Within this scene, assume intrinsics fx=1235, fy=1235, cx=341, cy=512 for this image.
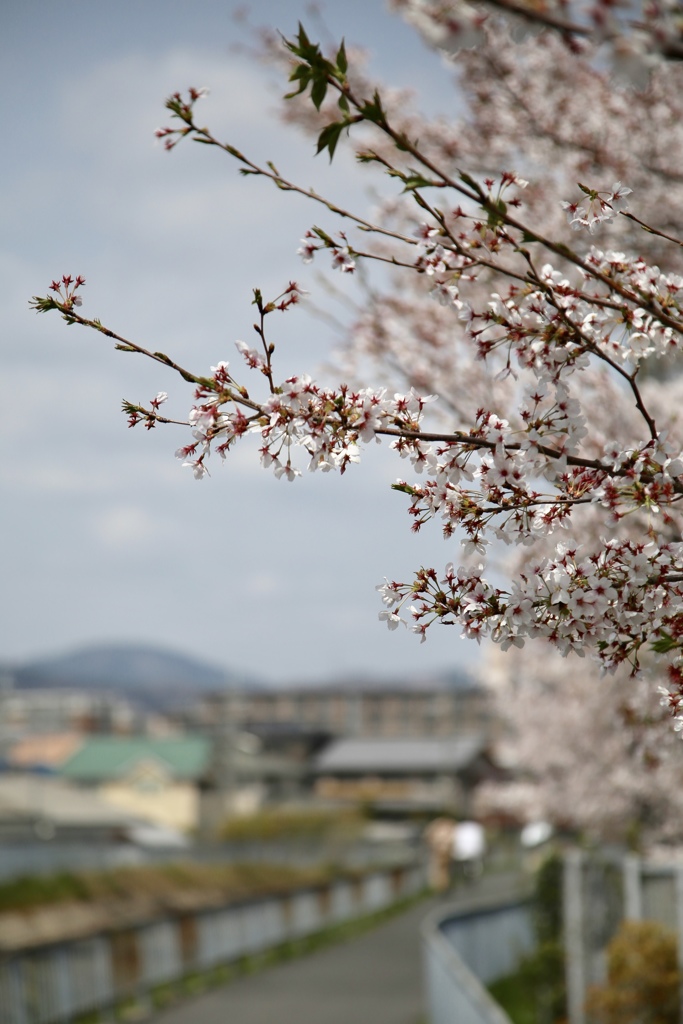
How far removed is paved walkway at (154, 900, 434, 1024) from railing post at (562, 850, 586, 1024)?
330cm

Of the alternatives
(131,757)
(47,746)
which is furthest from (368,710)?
(131,757)

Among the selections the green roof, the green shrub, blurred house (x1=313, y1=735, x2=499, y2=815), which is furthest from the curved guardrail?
blurred house (x1=313, y1=735, x2=499, y2=815)

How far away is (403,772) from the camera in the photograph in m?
96.2

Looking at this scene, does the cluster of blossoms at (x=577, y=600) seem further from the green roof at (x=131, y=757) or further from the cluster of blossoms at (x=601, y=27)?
the green roof at (x=131, y=757)

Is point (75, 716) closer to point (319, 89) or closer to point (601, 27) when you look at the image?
point (319, 89)

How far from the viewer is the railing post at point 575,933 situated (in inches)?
510


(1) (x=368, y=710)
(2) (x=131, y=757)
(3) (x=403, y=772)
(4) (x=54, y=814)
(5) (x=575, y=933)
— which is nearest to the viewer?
(5) (x=575, y=933)

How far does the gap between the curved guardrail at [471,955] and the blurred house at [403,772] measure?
65.7 m

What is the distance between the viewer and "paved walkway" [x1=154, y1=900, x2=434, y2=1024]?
15961mm

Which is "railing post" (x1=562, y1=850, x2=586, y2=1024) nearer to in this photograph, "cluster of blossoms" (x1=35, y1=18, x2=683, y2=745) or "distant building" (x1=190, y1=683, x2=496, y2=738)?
"cluster of blossoms" (x1=35, y1=18, x2=683, y2=745)

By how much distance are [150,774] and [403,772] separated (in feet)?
82.9

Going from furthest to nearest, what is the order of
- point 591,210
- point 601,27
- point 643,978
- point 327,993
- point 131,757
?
1. point 131,757
2. point 327,993
3. point 643,978
4. point 591,210
5. point 601,27

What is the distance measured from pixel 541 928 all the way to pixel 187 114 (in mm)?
14126

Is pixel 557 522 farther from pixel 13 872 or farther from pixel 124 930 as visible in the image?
pixel 13 872
